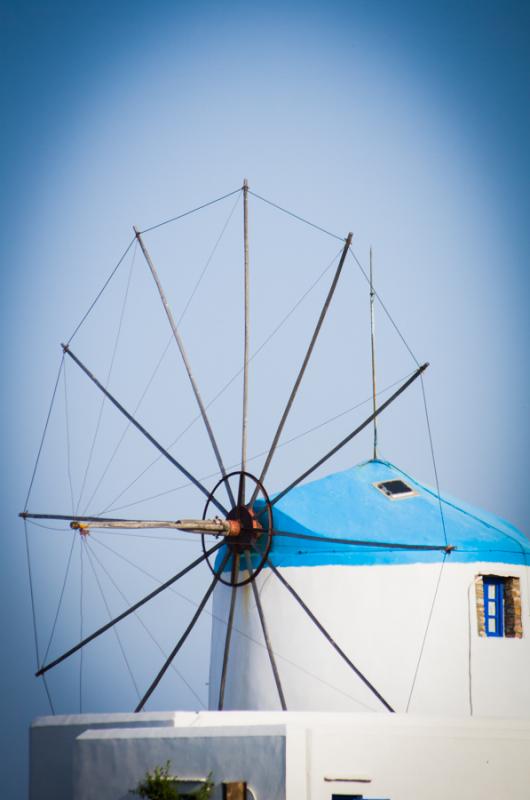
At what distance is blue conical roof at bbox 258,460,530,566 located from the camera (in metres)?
21.0

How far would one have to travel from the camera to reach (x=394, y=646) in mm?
20609

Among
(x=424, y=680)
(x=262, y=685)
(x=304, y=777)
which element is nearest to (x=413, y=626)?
(x=424, y=680)

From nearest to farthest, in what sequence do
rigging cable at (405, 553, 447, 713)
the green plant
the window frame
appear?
the green plant → rigging cable at (405, 553, 447, 713) → the window frame

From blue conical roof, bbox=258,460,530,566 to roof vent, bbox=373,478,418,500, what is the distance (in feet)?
0.15

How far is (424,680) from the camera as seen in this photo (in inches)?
808

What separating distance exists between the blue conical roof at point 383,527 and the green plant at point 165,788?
4.26 meters

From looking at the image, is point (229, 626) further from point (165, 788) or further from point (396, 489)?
point (396, 489)

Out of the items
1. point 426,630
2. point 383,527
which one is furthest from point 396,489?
point 426,630

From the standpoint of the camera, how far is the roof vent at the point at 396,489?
22.3 meters

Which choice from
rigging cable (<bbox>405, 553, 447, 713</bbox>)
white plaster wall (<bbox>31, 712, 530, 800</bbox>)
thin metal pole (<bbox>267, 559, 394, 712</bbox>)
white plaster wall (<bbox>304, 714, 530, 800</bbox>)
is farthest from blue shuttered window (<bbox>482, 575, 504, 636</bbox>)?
white plaster wall (<bbox>304, 714, 530, 800</bbox>)

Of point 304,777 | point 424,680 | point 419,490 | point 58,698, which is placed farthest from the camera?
point 58,698

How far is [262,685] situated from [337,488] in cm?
315

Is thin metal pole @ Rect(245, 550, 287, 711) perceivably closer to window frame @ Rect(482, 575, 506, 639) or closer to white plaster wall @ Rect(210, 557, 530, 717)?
white plaster wall @ Rect(210, 557, 530, 717)

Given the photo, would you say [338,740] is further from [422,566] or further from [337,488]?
[337,488]
